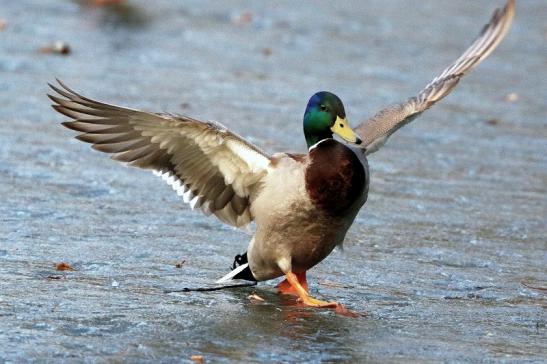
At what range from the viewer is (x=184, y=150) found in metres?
5.99

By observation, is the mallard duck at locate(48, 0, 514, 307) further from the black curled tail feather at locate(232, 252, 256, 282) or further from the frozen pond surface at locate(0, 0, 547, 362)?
the frozen pond surface at locate(0, 0, 547, 362)

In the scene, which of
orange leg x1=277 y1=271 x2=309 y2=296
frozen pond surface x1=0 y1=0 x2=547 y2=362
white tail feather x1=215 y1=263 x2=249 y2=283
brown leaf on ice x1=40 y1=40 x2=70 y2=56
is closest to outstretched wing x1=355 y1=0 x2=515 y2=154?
frozen pond surface x1=0 y1=0 x2=547 y2=362

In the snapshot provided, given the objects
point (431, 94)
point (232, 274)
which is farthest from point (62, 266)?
point (431, 94)

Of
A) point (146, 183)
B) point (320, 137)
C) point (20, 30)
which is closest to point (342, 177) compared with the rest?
point (320, 137)

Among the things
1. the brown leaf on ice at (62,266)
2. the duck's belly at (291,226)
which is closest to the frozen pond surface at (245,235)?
the brown leaf on ice at (62,266)

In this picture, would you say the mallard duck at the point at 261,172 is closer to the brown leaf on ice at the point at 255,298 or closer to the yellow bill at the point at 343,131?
the yellow bill at the point at 343,131

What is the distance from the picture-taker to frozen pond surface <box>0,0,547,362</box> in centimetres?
494

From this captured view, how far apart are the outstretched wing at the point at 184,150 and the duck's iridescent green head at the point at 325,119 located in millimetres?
252

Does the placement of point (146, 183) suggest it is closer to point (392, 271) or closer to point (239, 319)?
point (392, 271)

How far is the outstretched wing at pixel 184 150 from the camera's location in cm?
577

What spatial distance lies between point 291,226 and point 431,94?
1.66m

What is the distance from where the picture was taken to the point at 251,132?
919cm

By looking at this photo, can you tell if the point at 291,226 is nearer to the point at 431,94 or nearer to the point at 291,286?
the point at 291,286

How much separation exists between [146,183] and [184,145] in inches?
74.5
